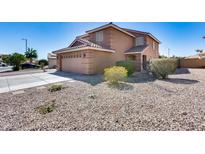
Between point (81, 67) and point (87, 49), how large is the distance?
2.08 m

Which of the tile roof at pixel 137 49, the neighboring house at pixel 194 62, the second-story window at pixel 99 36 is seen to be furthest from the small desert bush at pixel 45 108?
the neighboring house at pixel 194 62

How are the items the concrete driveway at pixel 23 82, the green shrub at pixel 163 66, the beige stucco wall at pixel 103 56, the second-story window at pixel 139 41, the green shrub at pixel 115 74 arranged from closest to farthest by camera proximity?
the green shrub at pixel 115 74 → the concrete driveway at pixel 23 82 → the green shrub at pixel 163 66 → the beige stucco wall at pixel 103 56 → the second-story window at pixel 139 41

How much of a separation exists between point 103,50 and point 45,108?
34.2 ft

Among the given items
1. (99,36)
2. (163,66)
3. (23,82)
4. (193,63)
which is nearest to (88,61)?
(99,36)

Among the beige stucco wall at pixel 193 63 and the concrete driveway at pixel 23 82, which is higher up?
the beige stucco wall at pixel 193 63

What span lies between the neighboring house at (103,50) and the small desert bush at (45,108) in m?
8.41

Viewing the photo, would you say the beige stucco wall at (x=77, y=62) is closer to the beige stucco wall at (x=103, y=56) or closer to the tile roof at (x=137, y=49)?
the beige stucco wall at (x=103, y=56)

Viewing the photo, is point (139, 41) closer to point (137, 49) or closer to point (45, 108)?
point (137, 49)

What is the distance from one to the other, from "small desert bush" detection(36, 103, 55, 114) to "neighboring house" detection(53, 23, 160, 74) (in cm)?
841

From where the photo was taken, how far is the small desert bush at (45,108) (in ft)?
15.9

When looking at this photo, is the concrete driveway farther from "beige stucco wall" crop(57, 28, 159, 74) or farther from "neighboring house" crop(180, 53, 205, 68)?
"neighboring house" crop(180, 53, 205, 68)

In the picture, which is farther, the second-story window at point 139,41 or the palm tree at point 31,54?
the palm tree at point 31,54

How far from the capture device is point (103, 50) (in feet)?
48.0

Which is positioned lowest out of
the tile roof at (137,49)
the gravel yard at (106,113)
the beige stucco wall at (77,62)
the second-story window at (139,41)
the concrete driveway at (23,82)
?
the gravel yard at (106,113)
